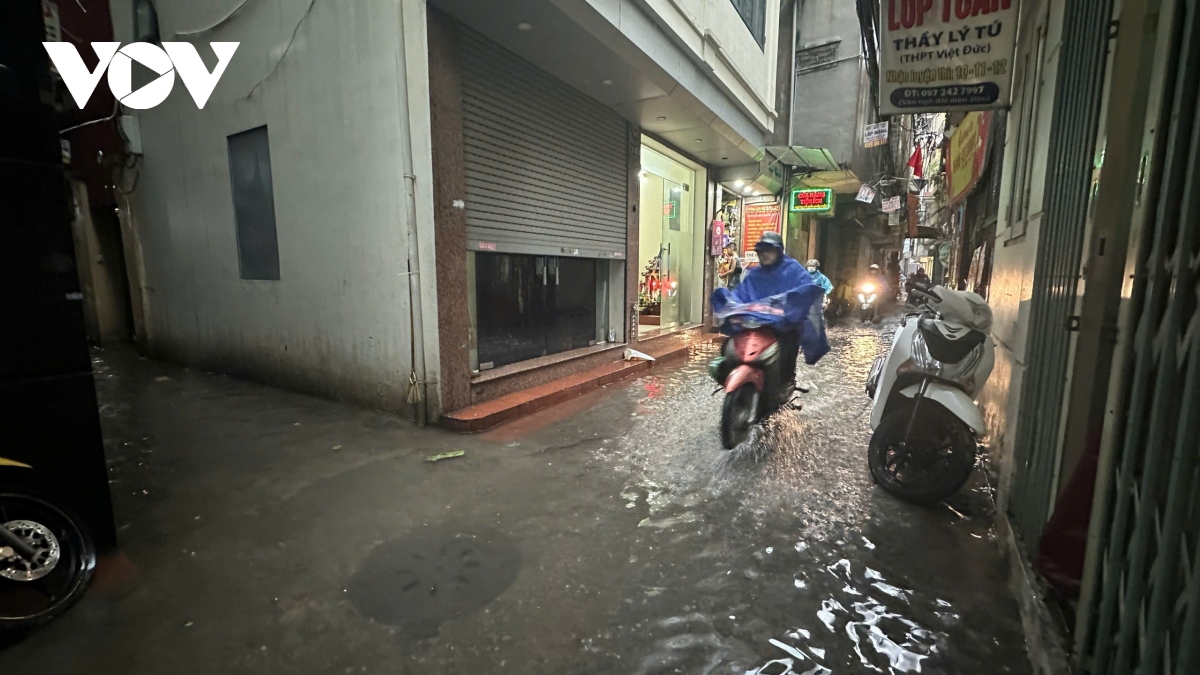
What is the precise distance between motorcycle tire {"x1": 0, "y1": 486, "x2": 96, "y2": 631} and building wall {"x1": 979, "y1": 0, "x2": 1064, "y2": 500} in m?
5.03

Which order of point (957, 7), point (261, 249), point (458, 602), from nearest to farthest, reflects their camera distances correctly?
point (458, 602) < point (957, 7) < point (261, 249)

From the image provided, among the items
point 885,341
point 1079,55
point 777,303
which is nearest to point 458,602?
point 777,303

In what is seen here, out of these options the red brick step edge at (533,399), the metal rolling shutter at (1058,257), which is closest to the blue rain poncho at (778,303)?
the metal rolling shutter at (1058,257)

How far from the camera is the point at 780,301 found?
4867 millimetres

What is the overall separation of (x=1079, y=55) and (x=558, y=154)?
5496mm

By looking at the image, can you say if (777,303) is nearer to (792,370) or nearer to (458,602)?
(792,370)

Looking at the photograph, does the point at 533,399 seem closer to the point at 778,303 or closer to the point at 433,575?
the point at 778,303

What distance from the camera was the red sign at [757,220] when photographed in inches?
587

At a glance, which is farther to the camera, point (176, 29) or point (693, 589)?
point (176, 29)

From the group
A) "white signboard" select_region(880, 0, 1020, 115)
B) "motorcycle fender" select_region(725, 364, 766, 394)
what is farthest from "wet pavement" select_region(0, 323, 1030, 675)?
"white signboard" select_region(880, 0, 1020, 115)

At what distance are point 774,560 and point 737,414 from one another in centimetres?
187

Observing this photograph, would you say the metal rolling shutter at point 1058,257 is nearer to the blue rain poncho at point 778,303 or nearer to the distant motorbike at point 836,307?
the blue rain poncho at point 778,303

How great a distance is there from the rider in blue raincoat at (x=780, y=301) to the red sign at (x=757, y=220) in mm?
10095

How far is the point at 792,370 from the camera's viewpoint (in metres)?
5.45
